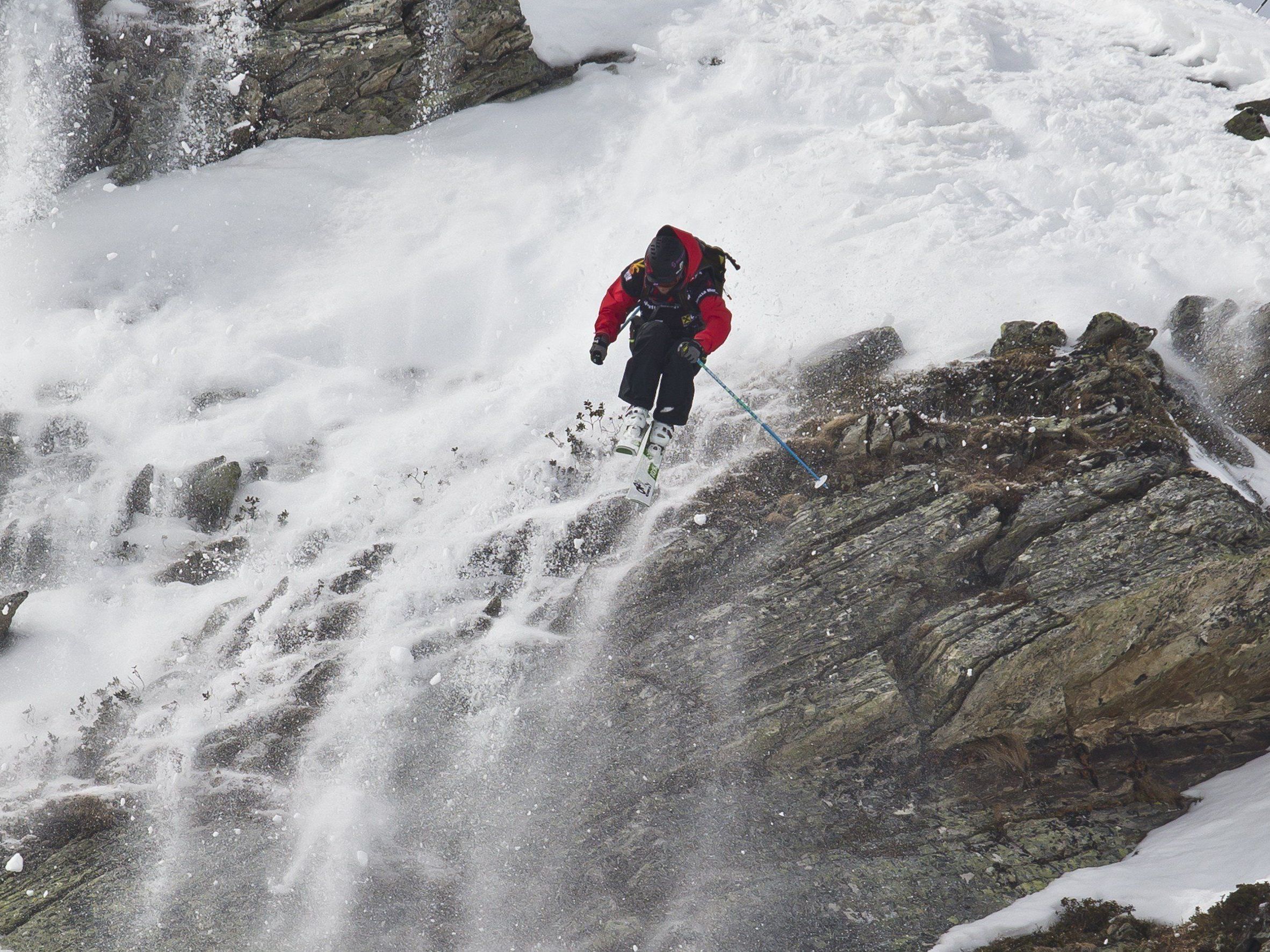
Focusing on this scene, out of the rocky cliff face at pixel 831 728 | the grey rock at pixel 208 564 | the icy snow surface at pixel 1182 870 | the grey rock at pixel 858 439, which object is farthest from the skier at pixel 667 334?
the icy snow surface at pixel 1182 870

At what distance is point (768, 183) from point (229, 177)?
37.8 feet

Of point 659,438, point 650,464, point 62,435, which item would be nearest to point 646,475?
point 650,464

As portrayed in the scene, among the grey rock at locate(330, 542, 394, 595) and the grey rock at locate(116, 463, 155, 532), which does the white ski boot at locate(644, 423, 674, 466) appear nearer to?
the grey rock at locate(330, 542, 394, 595)

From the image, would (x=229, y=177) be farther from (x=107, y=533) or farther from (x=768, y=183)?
(x=768, y=183)

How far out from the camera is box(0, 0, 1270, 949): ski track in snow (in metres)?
9.73

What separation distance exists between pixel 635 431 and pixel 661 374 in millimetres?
808

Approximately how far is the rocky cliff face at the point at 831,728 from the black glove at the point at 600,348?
9.06 feet

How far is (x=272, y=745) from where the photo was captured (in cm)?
919

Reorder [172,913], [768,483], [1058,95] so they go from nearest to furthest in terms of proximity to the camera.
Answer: [172,913] < [768,483] < [1058,95]

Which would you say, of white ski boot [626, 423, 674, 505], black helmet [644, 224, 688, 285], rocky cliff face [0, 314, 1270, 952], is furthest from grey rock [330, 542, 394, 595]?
black helmet [644, 224, 688, 285]

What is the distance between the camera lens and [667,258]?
927 centimetres

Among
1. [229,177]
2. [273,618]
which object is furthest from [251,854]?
[229,177]

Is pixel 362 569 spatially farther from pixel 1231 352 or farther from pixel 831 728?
pixel 1231 352

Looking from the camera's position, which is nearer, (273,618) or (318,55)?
(273,618)
